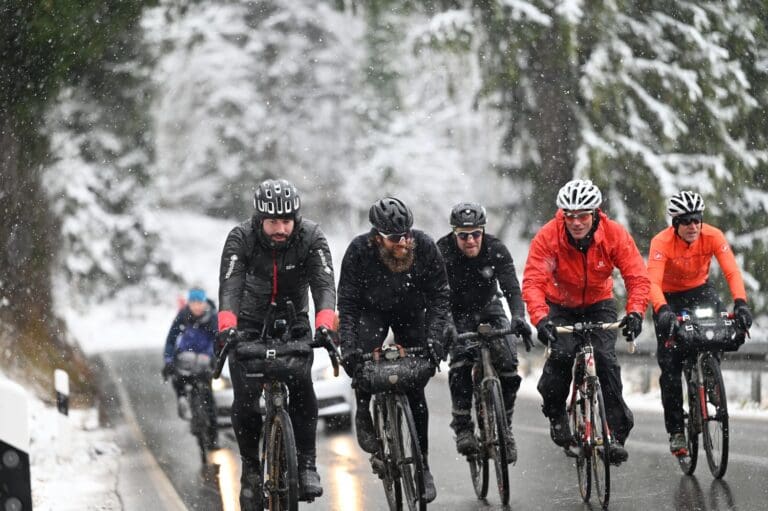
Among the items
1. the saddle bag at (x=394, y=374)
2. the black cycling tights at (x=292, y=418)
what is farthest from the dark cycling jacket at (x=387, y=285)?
the black cycling tights at (x=292, y=418)

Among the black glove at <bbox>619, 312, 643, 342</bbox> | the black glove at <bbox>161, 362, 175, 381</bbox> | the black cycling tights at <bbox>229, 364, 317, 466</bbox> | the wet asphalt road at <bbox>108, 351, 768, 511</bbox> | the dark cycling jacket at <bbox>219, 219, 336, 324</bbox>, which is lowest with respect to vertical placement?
the wet asphalt road at <bbox>108, 351, 768, 511</bbox>

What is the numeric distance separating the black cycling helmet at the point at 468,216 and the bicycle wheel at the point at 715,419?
1.99 metres

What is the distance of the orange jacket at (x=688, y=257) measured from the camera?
8953 millimetres

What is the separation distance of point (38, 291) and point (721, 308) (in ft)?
44.9

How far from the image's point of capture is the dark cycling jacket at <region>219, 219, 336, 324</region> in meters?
7.34

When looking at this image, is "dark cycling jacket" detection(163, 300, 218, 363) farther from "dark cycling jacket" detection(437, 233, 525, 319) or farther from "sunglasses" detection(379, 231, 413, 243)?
"sunglasses" detection(379, 231, 413, 243)

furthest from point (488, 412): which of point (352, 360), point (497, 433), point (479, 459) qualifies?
point (352, 360)

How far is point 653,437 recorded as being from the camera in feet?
39.7

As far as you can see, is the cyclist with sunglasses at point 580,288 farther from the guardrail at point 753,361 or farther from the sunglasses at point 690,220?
the guardrail at point 753,361

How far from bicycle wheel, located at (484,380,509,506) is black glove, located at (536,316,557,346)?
2.04ft

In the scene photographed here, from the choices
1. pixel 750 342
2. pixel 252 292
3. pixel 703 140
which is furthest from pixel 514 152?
pixel 252 292

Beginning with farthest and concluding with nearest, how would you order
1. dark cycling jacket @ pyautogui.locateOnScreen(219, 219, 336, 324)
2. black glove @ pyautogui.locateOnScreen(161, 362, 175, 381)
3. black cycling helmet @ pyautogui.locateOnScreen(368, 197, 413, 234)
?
black glove @ pyautogui.locateOnScreen(161, 362, 175, 381)
black cycling helmet @ pyautogui.locateOnScreen(368, 197, 413, 234)
dark cycling jacket @ pyautogui.locateOnScreen(219, 219, 336, 324)

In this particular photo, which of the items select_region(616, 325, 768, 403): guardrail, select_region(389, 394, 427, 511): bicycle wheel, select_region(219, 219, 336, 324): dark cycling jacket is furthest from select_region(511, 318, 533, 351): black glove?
select_region(616, 325, 768, 403): guardrail

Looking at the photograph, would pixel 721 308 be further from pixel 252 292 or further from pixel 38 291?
pixel 38 291
